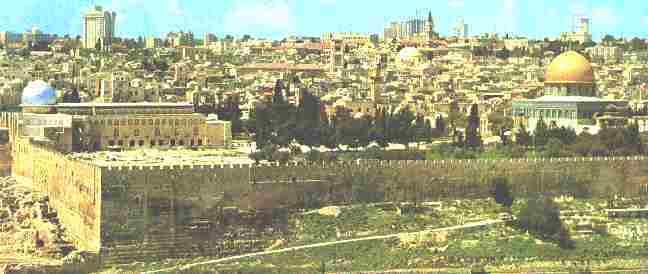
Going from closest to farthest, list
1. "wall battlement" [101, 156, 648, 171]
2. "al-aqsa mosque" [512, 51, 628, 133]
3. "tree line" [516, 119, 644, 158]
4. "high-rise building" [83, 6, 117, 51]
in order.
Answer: "wall battlement" [101, 156, 648, 171]
"tree line" [516, 119, 644, 158]
"al-aqsa mosque" [512, 51, 628, 133]
"high-rise building" [83, 6, 117, 51]

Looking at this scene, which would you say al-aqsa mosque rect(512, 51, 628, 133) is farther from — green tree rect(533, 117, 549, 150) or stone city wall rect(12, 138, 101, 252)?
stone city wall rect(12, 138, 101, 252)

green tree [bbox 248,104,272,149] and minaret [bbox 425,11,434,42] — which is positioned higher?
minaret [bbox 425,11,434,42]

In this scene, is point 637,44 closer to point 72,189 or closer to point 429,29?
point 429,29

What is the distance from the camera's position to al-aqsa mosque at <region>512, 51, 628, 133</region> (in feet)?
200

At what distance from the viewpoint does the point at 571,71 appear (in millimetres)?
63062

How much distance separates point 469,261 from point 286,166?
4.97 m

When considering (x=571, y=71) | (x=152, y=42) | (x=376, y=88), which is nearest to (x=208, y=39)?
(x=152, y=42)

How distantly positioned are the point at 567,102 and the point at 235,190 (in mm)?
22696

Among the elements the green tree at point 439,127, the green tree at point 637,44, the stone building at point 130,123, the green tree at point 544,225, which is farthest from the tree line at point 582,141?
the green tree at point 637,44

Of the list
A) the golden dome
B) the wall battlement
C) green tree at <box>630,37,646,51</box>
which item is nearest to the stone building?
the golden dome

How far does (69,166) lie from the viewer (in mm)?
42375

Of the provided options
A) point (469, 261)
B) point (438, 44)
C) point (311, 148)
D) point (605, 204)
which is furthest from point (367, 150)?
point (438, 44)

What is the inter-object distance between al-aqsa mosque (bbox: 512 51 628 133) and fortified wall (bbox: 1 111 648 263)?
15185mm

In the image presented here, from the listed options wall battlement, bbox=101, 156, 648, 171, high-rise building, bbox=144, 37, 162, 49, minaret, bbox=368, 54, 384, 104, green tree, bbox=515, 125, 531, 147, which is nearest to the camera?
wall battlement, bbox=101, 156, 648, 171
